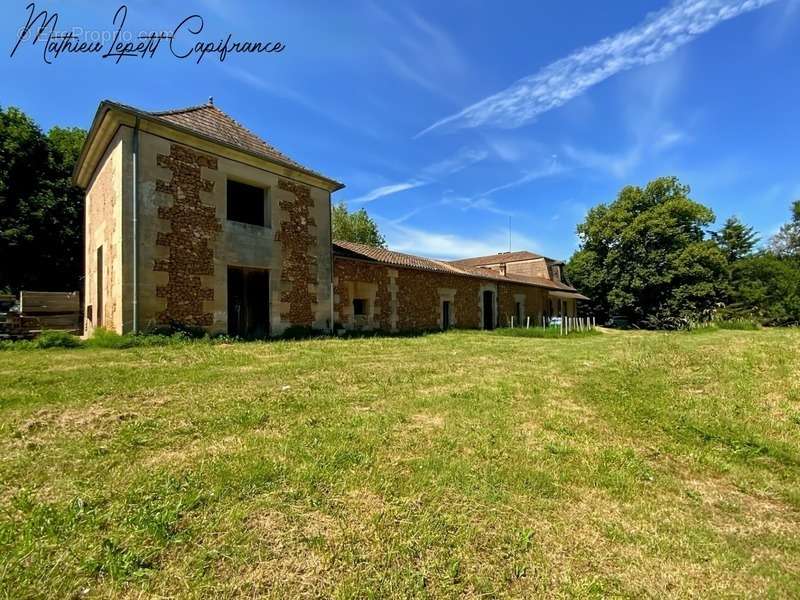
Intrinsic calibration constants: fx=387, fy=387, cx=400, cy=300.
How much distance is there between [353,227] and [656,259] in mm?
23566

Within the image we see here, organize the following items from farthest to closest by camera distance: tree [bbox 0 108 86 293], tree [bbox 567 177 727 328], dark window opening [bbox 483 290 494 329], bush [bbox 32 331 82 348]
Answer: tree [bbox 567 177 727 328]
dark window opening [bbox 483 290 494 329]
tree [bbox 0 108 86 293]
bush [bbox 32 331 82 348]

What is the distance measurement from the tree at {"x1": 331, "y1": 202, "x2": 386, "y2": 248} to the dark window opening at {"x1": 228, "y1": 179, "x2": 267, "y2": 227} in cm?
1996

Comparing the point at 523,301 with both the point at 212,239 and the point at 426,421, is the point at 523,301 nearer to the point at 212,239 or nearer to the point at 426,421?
the point at 212,239

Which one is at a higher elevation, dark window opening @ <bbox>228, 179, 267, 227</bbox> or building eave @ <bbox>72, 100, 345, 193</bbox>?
building eave @ <bbox>72, 100, 345, 193</bbox>

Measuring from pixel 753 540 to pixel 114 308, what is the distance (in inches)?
461

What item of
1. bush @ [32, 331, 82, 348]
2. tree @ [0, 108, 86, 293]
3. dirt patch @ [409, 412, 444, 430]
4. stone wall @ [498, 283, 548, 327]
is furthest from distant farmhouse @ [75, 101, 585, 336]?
stone wall @ [498, 283, 548, 327]

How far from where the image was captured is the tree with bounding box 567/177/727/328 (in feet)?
89.3

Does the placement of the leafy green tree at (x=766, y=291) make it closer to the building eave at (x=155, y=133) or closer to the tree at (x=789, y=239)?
the tree at (x=789, y=239)

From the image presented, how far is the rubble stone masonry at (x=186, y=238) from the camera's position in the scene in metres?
9.55

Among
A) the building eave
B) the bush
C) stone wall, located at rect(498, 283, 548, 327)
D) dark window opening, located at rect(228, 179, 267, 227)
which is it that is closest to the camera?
the bush

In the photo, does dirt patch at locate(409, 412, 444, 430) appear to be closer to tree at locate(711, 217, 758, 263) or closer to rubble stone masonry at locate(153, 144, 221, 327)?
rubble stone masonry at locate(153, 144, 221, 327)

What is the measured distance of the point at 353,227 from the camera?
111 ft

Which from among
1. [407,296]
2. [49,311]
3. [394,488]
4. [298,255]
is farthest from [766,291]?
[49,311]

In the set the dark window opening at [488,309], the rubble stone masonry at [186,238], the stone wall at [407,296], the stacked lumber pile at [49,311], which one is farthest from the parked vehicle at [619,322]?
the stacked lumber pile at [49,311]
